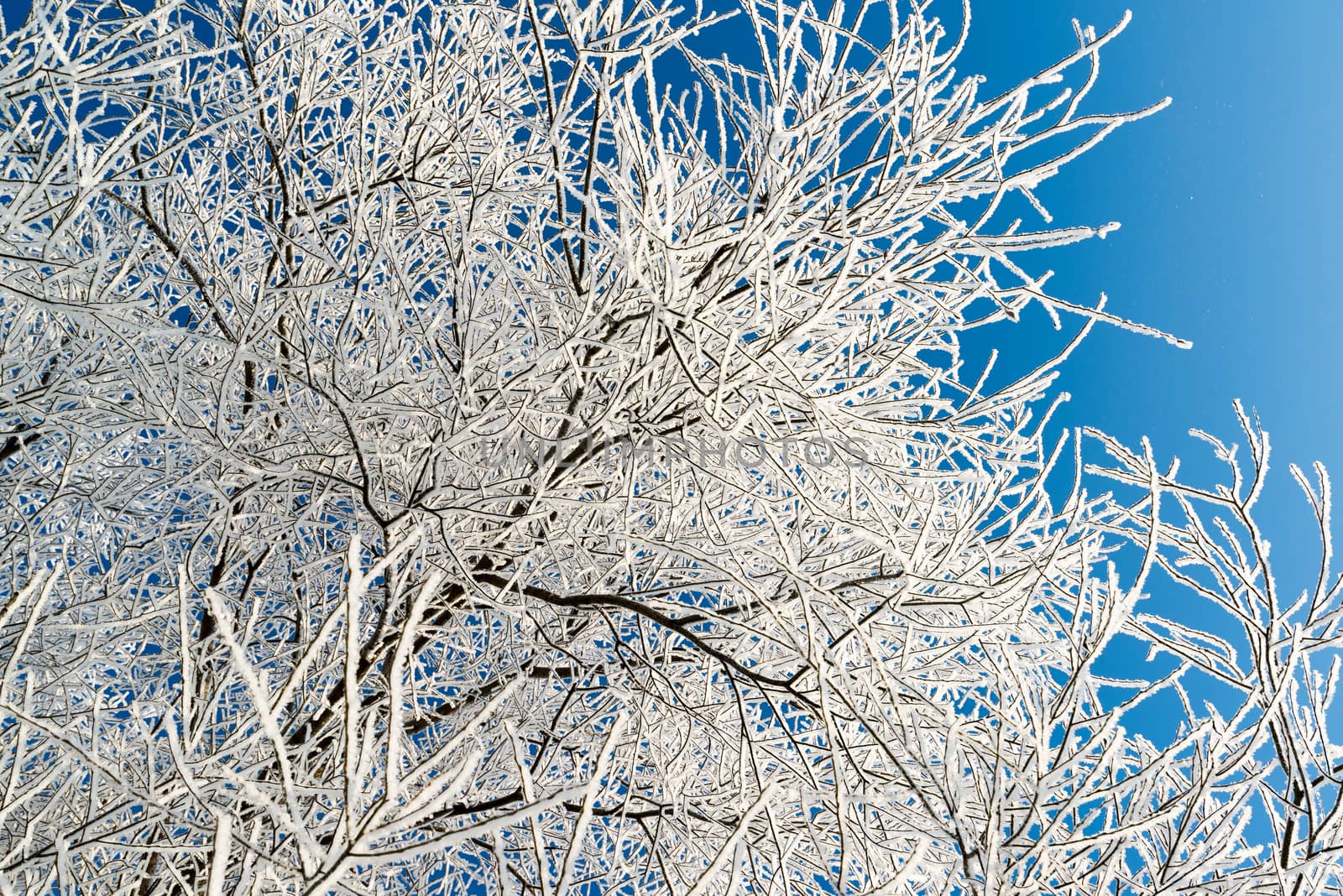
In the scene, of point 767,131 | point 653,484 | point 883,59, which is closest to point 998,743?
point 767,131

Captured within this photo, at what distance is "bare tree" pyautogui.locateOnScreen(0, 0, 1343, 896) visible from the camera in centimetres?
189

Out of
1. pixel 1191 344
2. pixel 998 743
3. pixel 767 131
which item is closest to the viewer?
pixel 998 743

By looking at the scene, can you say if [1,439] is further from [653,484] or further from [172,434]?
[653,484]

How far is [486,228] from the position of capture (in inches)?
127

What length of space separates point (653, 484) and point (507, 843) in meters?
1.58

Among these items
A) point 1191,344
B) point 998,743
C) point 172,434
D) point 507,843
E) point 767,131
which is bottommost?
point 507,843

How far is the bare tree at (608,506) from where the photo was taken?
189cm

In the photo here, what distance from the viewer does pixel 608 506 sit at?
8.43 ft

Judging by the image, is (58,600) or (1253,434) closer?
(1253,434)

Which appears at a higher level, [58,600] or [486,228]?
[486,228]

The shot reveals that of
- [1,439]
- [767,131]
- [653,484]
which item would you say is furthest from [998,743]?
[1,439]

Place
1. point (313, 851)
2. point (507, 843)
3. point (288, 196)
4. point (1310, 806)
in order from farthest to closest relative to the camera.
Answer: point (507, 843) < point (288, 196) < point (1310, 806) < point (313, 851)

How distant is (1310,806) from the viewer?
1871 mm

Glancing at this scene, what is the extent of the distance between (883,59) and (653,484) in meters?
1.88
